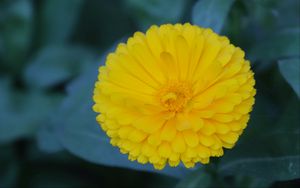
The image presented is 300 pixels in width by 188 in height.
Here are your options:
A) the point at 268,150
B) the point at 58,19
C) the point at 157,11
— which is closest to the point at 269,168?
the point at 268,150

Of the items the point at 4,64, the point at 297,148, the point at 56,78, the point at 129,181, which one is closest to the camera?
the point at 297,148

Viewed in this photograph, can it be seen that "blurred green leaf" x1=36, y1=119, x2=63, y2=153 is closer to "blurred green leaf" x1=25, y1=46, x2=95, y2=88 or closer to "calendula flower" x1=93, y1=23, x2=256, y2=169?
"blurred green leaf" x1=25, y1=46, x2=95, y2=88

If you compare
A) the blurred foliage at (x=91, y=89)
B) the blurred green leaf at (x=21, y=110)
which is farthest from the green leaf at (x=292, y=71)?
the blurred green leaf at (x=21, y=110)

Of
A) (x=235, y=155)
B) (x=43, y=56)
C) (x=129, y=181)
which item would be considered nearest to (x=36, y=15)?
(x=43, y=56)

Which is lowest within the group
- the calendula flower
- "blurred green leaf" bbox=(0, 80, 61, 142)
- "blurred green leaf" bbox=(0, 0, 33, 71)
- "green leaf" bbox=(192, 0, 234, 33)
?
the calendula flower

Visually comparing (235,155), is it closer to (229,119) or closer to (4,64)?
(229,119)

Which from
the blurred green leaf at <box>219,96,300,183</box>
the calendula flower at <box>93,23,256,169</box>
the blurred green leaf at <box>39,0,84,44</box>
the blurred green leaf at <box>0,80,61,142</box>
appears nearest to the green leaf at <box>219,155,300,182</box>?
the blurred green leaf at <box>219,96,300,183</box>
